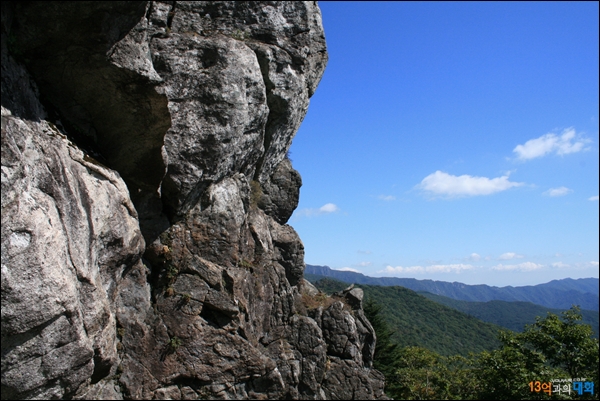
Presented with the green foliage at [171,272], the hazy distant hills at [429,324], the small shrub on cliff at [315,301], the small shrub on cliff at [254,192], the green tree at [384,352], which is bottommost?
the hazy distant hills at [429,324]

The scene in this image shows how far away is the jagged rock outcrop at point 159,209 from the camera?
760 cm

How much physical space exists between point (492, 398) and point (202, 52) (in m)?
24.2

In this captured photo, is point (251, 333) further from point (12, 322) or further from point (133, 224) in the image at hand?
point (12, 322)

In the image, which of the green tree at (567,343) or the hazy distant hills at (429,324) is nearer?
the green tree at (567,343)

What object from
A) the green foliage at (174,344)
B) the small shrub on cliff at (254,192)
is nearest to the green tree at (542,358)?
the small shrub on cliff at (254,192)

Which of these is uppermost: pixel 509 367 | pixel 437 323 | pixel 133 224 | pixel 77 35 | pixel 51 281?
pixel 77 35

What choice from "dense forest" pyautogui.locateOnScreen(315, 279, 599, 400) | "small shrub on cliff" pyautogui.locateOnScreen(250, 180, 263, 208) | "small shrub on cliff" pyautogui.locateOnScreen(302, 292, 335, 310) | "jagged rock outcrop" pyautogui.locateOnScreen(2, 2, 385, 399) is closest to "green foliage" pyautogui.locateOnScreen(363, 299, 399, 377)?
"dense forest" pyautogui.locateOnScreen(315, 279, 599, 400)

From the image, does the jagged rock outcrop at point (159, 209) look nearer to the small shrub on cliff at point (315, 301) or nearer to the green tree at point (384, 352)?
the small shrub on cliff at point (315, 301)

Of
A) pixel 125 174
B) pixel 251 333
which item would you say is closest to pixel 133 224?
pixel 125 174

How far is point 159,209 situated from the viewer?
14156 mm

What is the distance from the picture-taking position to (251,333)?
15.8m

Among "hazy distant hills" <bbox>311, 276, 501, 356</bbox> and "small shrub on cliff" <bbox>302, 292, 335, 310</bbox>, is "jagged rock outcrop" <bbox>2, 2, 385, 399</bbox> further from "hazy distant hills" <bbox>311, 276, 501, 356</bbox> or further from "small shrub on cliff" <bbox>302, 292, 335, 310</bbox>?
"hazy distant hills" <bbox>311, 276, 501, 356</bbox>

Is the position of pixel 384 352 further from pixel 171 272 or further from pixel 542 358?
pixel 171 272

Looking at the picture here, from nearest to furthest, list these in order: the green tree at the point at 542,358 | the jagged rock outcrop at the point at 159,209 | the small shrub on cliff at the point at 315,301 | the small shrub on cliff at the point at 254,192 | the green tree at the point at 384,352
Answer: the jagged rock outcrop at the point at 159,209 < the small shrub on cliff at the point at 254,192 < the green tree at the point at 542,358 < the small shrub on cliff at the point at 315,301 < the green tree at the point at 384,352
